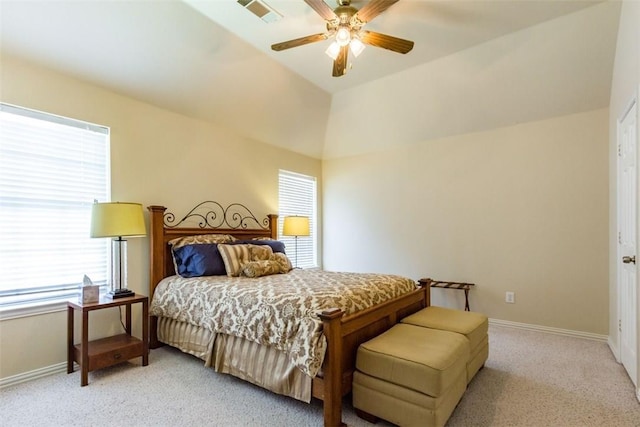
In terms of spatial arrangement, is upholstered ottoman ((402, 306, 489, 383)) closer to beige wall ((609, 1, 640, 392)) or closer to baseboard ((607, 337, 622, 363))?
beige wall ((609, 1, 640, 392))

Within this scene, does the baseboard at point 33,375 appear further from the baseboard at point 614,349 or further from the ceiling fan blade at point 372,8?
the baseboard at point 614,349

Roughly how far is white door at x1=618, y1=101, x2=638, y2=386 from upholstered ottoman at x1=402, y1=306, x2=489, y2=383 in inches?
39.2

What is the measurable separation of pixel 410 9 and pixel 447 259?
3.06 m

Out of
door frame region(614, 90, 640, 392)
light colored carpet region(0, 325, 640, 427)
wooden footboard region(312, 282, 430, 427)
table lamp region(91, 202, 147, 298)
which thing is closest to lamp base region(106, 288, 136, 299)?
table lamp region(91, 202, 147, 298)

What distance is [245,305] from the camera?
2.43m

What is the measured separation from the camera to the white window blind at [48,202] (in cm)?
263

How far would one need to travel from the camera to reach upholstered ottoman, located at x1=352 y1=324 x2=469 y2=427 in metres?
1.83

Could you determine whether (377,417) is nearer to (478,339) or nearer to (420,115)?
(478,339)

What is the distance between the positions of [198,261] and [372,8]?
2.62m

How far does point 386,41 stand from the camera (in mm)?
2551

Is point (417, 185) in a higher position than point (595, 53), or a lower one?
lower

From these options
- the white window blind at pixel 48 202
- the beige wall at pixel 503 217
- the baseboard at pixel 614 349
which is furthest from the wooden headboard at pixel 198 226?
the baseboard at pixel 614 349

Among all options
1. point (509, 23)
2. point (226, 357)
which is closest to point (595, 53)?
point (509, 23)

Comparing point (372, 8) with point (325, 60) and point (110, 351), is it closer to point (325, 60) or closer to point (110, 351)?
point (325, 60)
